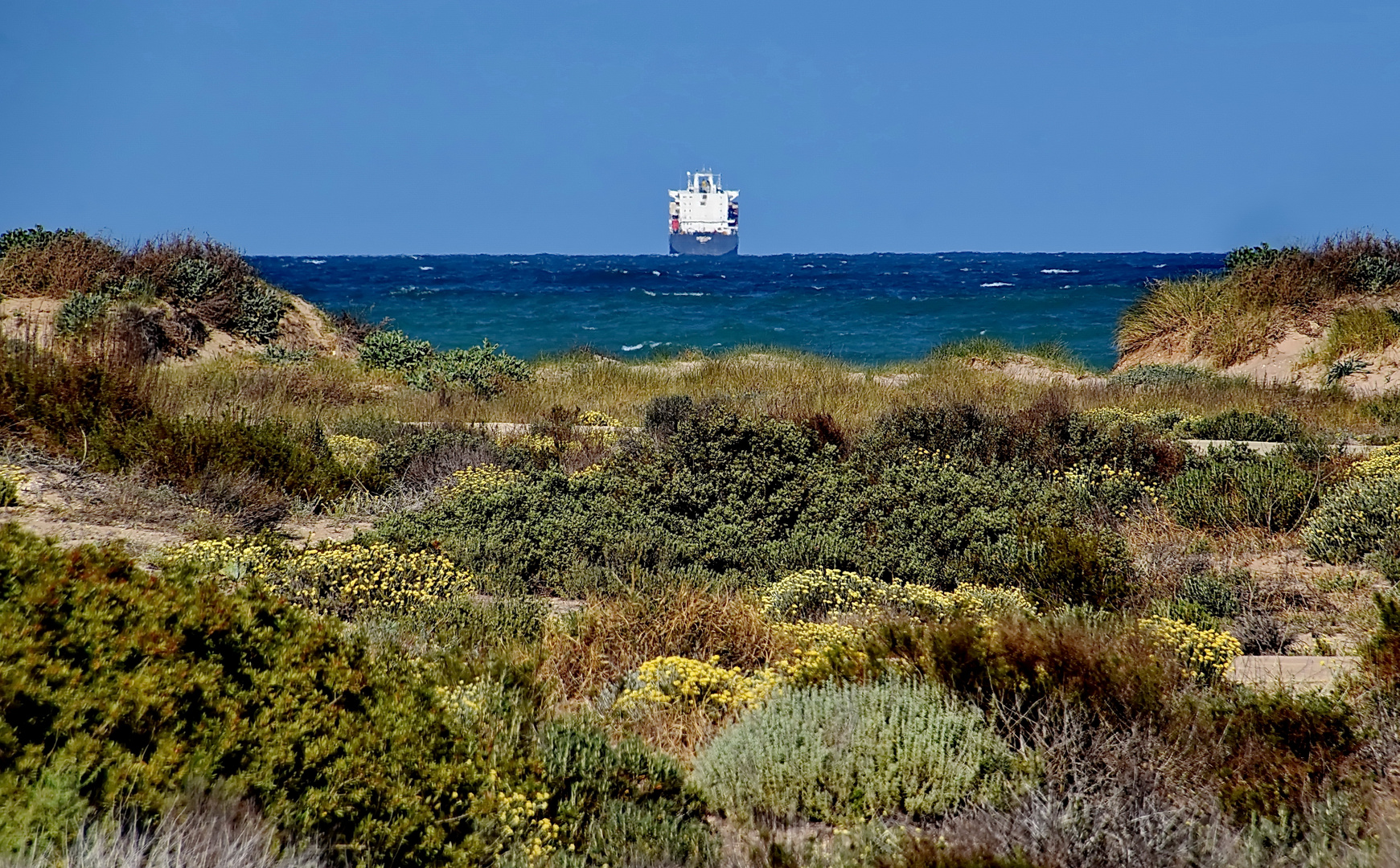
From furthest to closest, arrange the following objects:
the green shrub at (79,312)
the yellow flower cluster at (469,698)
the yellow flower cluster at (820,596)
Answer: the green shrub at (79,312) < the yellow flower cluster at (820,596) < the yellow flower cluster at (469,698)

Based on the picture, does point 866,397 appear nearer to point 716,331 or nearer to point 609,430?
point 609,430

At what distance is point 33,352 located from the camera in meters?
8.98

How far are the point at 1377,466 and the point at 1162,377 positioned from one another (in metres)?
9.22

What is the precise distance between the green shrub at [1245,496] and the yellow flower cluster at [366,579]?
204 inches

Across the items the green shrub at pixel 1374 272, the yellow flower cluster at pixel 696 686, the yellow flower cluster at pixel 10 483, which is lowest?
the yellow flower cluster at pixel 696 686

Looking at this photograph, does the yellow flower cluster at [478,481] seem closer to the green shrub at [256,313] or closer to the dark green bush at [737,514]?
the dark green bush at [737,514]

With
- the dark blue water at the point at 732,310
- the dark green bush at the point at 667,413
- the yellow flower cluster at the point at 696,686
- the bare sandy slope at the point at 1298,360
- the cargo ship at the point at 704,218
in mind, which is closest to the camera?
the yellow flower cluster at the point at 696,686

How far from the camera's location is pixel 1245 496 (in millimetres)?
7723

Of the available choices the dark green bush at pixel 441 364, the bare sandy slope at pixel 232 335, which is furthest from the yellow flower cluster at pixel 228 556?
the bare sandy slope at pixel 232 335

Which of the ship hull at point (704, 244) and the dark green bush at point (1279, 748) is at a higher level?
the ship hull at point (704, 244)

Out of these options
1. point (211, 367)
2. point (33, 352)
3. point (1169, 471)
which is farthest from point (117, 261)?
point (1169, 471)

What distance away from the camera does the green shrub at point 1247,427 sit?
10.7 meters

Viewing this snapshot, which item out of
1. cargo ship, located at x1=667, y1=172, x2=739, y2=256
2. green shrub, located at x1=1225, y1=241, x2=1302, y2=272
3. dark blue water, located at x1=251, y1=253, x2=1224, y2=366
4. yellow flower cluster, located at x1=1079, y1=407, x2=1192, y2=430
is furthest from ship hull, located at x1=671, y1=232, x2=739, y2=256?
yellow flower cluster, located at x1=1079, y1=407, x2=1192, y2=430

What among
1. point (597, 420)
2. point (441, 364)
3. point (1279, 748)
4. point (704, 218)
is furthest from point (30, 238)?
point (704, 218)
